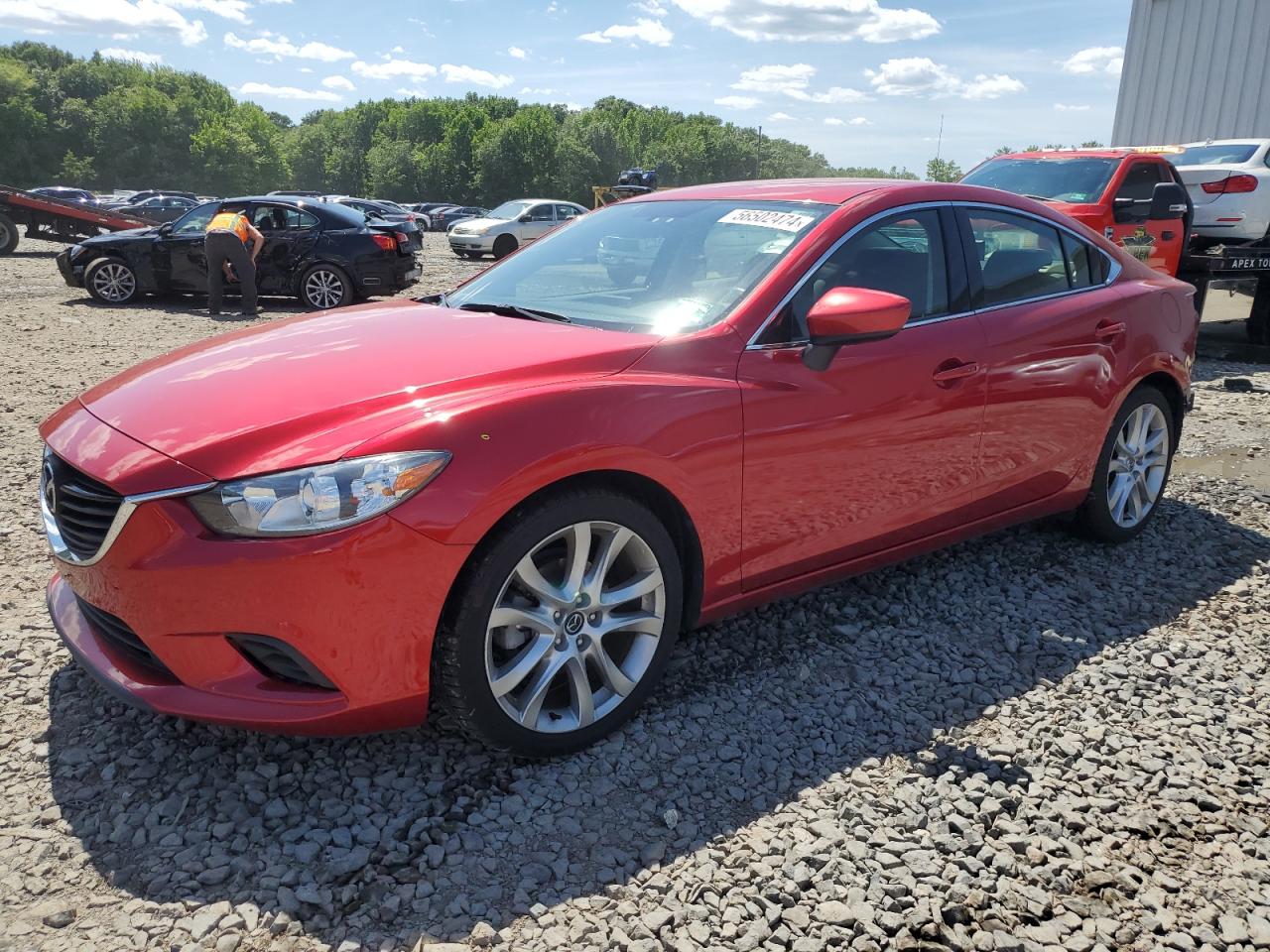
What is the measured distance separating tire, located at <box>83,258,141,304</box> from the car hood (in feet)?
36.1

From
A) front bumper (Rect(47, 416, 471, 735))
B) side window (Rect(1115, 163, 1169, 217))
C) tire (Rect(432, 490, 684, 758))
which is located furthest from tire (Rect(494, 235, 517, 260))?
front bumper (Rect(47, 416, 471, 735))

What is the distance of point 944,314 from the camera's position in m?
3.62

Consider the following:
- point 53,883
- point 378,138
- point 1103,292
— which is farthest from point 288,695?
point 378,138

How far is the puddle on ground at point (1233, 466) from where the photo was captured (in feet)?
19.0

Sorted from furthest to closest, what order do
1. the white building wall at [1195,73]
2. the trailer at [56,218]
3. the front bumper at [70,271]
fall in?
the trailer at [56,218] → the white building wall at [1195,73] → the front bumper at [70,271]

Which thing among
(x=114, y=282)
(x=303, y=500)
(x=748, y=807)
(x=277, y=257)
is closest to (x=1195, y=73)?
(x=277, y=257)

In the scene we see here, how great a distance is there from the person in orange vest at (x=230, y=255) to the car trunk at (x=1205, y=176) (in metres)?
11.0

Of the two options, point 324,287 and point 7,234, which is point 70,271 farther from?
point 7,234

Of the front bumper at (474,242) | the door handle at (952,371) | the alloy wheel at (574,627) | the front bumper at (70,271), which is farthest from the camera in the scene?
the front bumper at (474,242)

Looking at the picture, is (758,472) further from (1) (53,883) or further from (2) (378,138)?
(2) (378,138)

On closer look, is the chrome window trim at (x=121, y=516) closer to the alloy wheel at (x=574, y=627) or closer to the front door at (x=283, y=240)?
the alloy wheel at (x=574, y=627)

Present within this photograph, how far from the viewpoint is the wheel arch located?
2.53 m

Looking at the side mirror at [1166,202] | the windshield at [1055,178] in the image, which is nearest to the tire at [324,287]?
the windshield at [1055,178]

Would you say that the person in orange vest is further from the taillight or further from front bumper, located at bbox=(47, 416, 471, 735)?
the taillight
